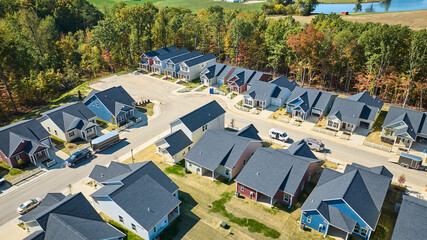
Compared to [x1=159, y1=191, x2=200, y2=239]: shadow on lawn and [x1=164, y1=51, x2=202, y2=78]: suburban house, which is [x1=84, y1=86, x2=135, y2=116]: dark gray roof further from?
[x1=159, y1=191, x2=200, y2=239]: shadow on lawn

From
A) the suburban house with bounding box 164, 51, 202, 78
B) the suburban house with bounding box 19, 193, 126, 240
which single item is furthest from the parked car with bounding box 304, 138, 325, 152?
the suburban house with bounding box 164, 51, 202, 78

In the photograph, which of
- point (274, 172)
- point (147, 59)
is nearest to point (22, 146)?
point (274, 172)

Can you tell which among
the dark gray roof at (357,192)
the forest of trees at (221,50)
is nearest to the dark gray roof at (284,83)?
the forest of trees at (221,50)

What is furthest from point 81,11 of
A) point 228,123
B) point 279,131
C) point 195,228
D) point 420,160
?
point 420,160

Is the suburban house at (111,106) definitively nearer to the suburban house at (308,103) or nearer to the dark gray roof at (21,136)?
the dark gray roof at (21,136)

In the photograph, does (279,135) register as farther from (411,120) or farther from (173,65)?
(173,65)
